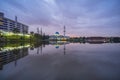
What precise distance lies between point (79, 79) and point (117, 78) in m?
2.23

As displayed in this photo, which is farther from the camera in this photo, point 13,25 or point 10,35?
point 13,25

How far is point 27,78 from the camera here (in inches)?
295

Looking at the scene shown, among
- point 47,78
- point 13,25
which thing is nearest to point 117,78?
point 47,78

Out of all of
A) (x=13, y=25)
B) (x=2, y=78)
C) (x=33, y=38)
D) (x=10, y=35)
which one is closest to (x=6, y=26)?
(x=13, y=25)

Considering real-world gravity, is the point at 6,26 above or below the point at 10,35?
above

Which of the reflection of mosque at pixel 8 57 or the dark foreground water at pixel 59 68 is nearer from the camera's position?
the dark foreground water at pixel 59 68

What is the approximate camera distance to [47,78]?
7508 mm

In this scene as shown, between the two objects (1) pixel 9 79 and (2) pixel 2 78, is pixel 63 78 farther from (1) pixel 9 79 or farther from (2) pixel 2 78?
(2) pixel 2 78

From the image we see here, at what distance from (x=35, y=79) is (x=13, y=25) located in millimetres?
158145

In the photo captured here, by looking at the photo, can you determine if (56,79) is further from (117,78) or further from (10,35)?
(10,35)

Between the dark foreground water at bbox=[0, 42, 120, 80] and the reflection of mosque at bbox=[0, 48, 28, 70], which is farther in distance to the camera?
the reflection of mosque at bbox=[0, 48, 28, 70]

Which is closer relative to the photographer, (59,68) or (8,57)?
(59,68)

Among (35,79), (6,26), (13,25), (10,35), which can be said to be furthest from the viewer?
(13,25)

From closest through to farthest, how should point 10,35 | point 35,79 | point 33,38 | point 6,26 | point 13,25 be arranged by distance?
point 35,79
point 10,35
point 33,38
point 6,26
point 13,25
